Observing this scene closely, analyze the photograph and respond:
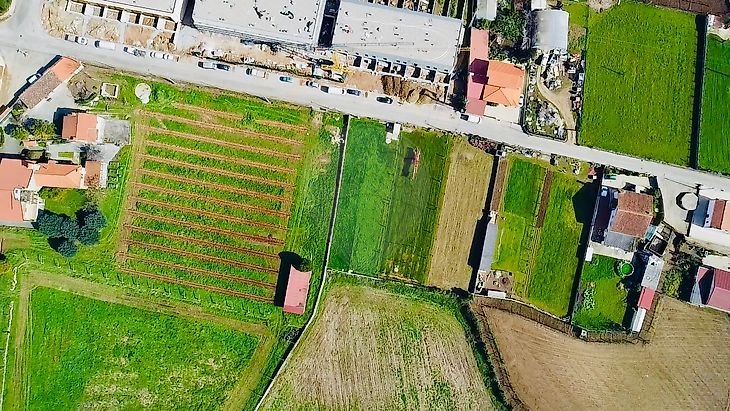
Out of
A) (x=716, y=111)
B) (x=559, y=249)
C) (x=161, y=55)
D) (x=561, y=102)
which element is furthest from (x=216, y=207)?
(x=716, y=111)

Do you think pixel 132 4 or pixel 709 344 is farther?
pixel 709 344

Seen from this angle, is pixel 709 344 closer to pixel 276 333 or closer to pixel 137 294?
pixel 276 333

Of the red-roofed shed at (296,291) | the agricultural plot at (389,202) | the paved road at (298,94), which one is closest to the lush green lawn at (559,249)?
the paved road at (298,94)

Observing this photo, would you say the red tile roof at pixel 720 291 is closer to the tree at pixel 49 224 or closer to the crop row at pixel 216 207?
the crop row at pixel 216 207

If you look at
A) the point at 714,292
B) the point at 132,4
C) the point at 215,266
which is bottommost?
the point at 215,266

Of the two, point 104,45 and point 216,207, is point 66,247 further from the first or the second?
point 104,45

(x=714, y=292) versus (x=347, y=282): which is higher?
(x=714, y=292)

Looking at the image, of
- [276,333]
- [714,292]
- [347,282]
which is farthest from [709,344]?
[276,333]
